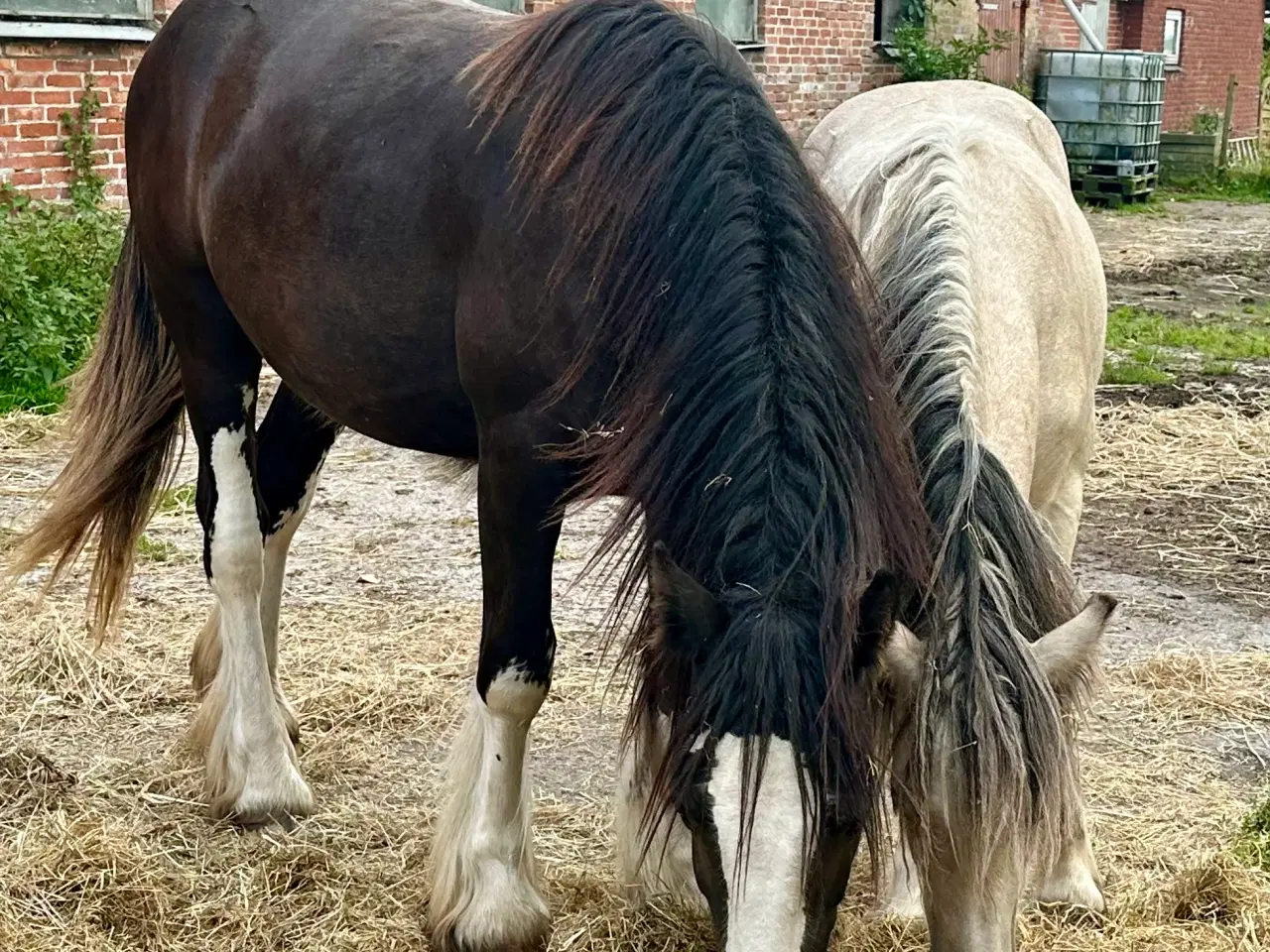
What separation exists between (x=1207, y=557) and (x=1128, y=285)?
5.76 meters

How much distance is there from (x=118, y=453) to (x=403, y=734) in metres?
1.01

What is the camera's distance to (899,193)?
3.01 meters

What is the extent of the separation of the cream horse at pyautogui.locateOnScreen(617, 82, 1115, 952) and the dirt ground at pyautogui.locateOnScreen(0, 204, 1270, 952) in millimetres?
236

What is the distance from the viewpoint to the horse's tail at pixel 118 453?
3824 millimetres

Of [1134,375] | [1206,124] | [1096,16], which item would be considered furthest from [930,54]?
[1206,124]

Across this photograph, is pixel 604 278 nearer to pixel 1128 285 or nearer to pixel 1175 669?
pixel 1175 669

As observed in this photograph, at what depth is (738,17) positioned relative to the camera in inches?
480

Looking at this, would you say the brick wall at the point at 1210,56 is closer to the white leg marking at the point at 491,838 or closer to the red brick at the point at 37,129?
the red brick at the point at 37,129

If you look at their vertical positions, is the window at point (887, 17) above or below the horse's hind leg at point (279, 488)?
above

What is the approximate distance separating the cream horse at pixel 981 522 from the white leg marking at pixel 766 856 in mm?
295

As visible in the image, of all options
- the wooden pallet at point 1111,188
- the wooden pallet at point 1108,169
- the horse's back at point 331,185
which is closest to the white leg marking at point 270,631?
the horse's back at point 331,185

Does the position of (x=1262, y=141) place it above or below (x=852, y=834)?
below

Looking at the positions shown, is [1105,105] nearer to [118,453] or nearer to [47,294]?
[47,294]

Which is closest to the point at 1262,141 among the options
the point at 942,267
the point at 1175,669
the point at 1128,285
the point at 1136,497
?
the point at 1128,285
